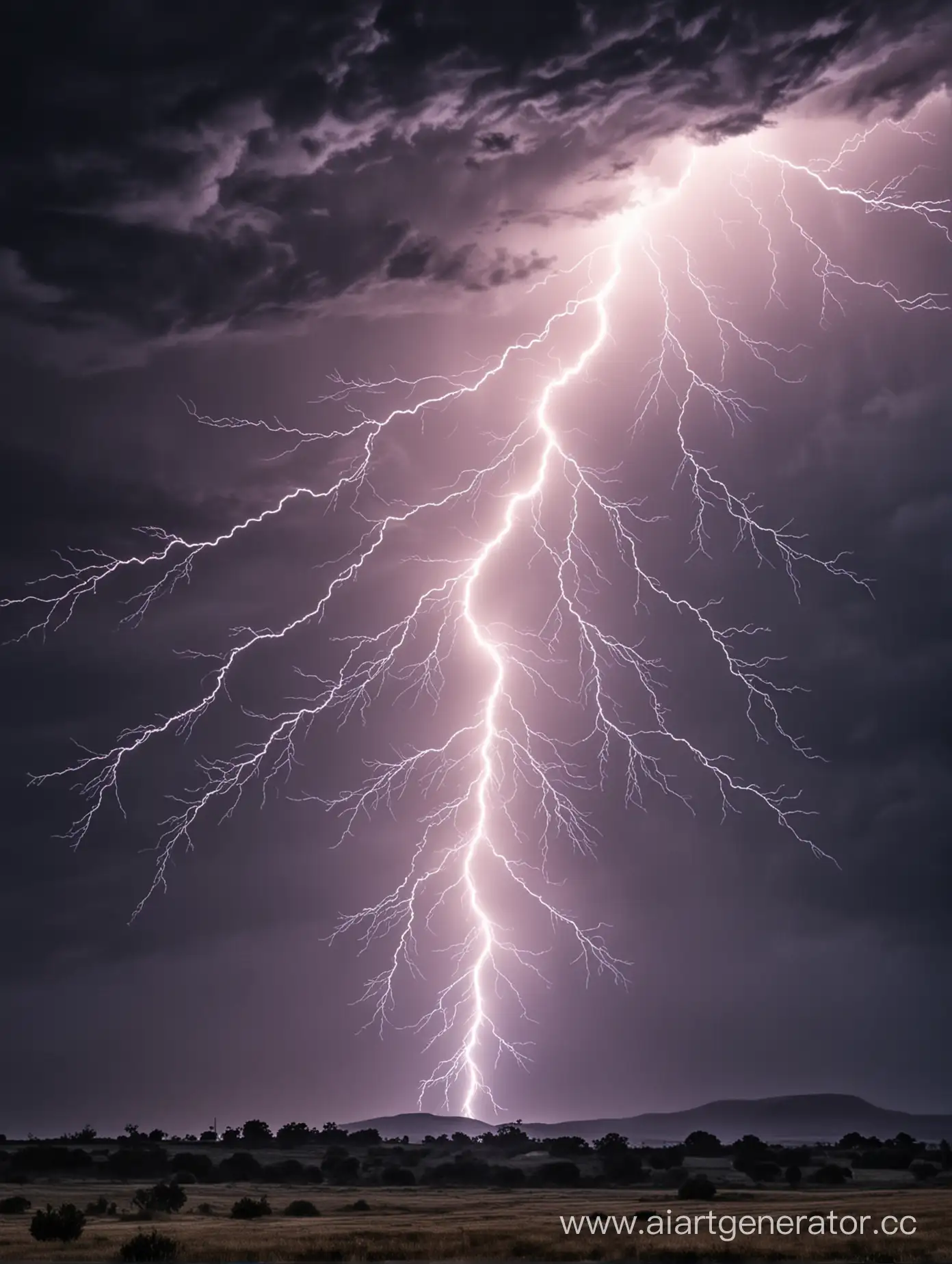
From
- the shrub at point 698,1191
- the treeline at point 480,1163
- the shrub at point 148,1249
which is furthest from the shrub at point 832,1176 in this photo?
the shrub at point 148,1249

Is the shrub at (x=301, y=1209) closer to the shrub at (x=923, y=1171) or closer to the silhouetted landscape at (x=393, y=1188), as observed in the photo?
the silhouetted landscape at (x=393, y=1188)

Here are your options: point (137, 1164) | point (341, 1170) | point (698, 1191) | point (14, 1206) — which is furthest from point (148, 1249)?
point (137, 1164)

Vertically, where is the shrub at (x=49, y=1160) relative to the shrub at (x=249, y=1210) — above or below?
above

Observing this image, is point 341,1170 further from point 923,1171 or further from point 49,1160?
Result: point 923,1171

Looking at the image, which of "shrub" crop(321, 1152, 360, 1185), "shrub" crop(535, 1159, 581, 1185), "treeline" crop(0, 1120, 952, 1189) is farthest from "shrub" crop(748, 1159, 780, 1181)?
"shrub" crop(321, 1152, 360, 1185)

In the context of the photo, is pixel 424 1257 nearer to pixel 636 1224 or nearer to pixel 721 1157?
pixel 636 1224

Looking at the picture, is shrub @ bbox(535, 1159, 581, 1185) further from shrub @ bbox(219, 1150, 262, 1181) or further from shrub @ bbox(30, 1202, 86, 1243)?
shrub @ bbox(30, 1202, 86, 1243)
